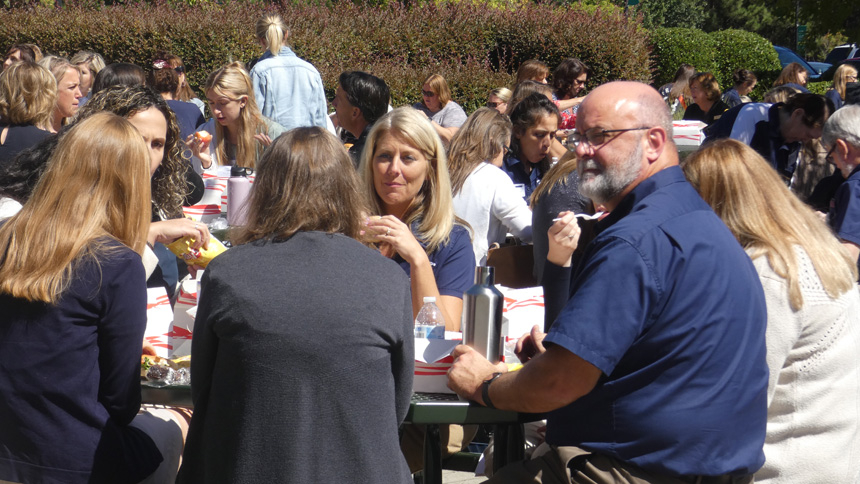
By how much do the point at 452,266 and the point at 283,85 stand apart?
4435 millimetres

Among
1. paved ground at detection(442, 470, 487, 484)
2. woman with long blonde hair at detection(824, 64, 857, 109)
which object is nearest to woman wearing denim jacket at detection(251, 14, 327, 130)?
paved ground at detection(442, 470, 487, 484)

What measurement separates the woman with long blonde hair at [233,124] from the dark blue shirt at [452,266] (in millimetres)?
2653

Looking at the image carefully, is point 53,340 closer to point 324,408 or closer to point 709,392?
point 324,408

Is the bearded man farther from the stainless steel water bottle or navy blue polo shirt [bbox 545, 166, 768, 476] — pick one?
the stainless steel water bottle

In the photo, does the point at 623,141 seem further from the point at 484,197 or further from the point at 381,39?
the point at 381,39

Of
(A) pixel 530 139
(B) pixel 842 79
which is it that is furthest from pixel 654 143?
(B) pixel 842 79

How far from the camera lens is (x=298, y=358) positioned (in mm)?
2100

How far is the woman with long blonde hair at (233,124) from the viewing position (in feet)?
19.0

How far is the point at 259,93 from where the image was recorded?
24.6ft

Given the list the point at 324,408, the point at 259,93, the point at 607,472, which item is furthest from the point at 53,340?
the point at 259,93

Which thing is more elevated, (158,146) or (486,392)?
(158,146)

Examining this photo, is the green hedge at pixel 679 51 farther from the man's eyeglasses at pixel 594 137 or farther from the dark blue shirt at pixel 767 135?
the man's eyeglasses at pixel 594 137

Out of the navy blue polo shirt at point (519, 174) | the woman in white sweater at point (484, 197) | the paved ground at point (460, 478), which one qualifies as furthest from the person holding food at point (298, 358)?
the navy blue polo shirt at point (519, 174)

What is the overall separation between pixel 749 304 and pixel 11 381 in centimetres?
204
